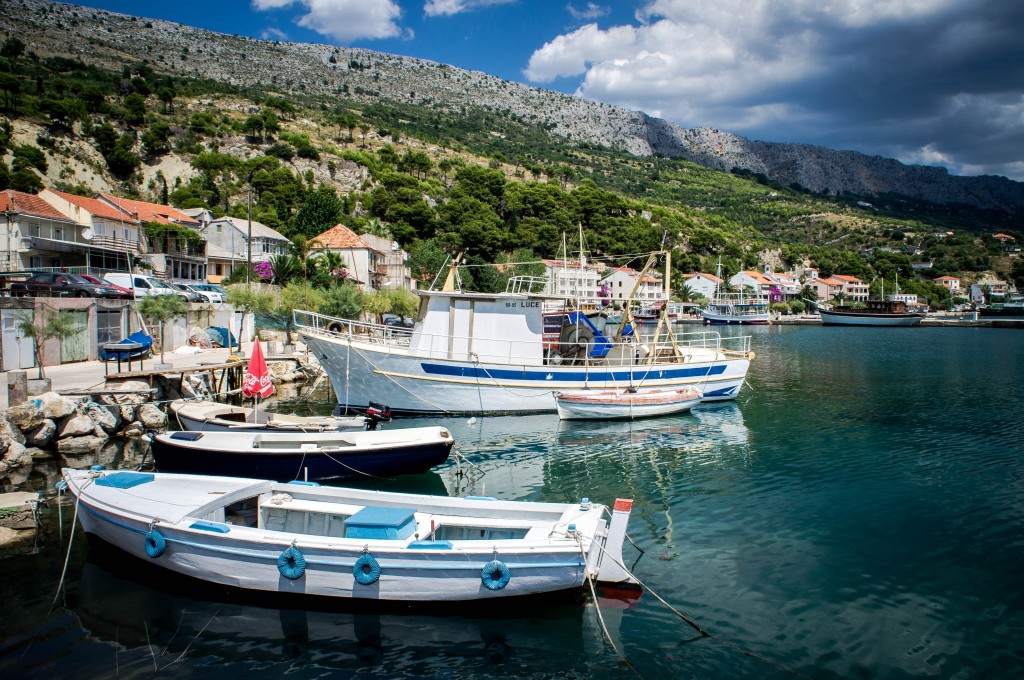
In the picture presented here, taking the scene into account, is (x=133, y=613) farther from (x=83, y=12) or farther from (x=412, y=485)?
(x=83, y=12)

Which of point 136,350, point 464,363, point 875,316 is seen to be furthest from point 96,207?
point 875,316

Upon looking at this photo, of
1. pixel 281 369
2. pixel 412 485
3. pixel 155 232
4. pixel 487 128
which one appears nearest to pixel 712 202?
pixel 487 128

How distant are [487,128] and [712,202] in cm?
6362

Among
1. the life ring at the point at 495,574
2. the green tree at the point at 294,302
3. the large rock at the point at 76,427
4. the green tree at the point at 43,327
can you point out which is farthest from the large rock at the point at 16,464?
the green tree at the point at 294,302

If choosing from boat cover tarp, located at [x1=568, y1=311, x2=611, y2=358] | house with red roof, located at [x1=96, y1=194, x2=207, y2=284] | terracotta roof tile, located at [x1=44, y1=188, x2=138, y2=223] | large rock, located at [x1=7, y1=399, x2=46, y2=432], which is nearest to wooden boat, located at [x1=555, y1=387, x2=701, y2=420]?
boat cover tarp, located at [x1=568, y1=311, x2=611, y2=358]

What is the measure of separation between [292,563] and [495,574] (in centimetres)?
269

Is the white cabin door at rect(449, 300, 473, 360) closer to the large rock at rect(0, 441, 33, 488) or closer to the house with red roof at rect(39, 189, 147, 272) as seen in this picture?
the large rock at rect(0, 441, 33, 488)

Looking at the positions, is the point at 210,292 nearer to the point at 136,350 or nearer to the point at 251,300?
the point at 251,300

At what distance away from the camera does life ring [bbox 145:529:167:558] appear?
7.98 metres

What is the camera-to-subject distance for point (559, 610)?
25.0 feet

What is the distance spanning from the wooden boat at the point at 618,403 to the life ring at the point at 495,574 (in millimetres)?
11952

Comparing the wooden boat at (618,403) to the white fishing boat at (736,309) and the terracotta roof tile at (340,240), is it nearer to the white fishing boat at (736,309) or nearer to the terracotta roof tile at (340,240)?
the terracotta roof tile at (340,240)

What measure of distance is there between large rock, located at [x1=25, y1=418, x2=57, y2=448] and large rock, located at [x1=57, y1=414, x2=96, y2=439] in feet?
0.84

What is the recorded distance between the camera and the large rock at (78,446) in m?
15.0
